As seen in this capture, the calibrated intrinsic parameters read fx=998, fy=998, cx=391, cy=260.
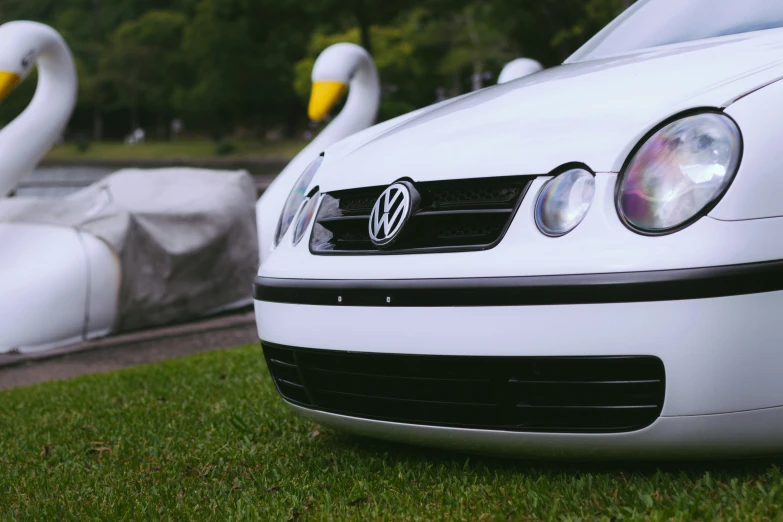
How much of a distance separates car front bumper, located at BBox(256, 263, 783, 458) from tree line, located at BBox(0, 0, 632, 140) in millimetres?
19301

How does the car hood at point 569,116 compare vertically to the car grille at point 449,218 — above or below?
above

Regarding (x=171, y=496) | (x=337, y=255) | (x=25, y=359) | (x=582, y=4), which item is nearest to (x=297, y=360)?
(x=337, y=255)

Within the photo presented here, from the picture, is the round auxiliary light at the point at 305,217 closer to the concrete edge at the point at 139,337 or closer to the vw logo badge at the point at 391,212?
the vw logo badge at the point at 391,212

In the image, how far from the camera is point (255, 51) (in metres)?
64.3

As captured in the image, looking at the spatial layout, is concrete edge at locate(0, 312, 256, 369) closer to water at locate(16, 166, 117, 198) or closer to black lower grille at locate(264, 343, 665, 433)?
water at locate(16, 166, 117, 198)

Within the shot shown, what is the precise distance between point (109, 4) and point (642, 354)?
95.6 metres

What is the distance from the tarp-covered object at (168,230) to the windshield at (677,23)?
4.07 metres

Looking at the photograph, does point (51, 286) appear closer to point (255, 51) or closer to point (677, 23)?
point (677, 23)

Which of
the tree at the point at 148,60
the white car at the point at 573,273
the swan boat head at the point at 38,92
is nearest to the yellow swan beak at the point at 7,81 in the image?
the swan boat head at the point at 38,92

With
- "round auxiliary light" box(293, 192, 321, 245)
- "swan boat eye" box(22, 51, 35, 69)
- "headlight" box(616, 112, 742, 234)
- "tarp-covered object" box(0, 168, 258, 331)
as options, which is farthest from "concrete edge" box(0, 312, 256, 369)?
"headlight" box(616, 112, 742, 234)

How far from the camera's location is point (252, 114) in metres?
71.7

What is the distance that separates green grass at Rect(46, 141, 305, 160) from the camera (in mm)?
65875

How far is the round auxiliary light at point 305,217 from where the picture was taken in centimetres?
276

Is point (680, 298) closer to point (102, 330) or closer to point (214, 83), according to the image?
point (102, 330)
